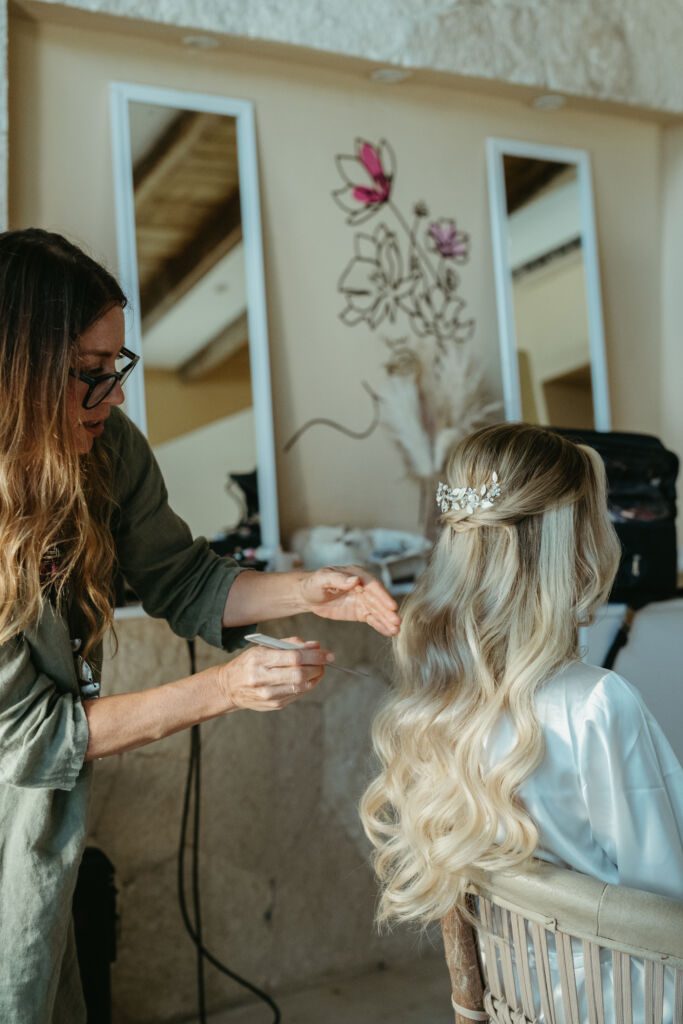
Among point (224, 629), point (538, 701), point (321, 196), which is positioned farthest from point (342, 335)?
point (538, 701)

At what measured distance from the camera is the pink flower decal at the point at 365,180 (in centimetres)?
289

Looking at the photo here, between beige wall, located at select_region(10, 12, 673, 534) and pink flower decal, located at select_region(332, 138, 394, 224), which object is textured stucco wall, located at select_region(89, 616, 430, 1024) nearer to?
beige wall, located at select_region(10, 12, 673, 534)

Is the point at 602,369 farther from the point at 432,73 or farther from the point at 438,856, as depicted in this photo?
the point at 438,856

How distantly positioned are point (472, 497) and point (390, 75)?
1.74 metres

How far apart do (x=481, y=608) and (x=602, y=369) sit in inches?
71.4

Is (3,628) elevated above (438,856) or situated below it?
above

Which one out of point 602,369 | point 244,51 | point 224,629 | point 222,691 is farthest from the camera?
point 602,369

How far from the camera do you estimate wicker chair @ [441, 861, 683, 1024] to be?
121cm

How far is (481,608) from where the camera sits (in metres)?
1.57

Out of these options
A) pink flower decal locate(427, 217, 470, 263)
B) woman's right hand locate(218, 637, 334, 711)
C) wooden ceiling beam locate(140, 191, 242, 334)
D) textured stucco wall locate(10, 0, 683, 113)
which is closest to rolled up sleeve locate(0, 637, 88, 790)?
woman's right hand locate(218, 637, 334, 711)

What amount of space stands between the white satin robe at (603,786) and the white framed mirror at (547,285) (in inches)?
64.2

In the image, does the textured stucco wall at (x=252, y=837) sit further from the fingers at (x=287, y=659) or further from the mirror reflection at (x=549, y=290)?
the fingers at (x=287, y=659)

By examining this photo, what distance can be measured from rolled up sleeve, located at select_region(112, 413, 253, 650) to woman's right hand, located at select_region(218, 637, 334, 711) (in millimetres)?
382

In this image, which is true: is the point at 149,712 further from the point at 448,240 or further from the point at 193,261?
the point at 448,240
